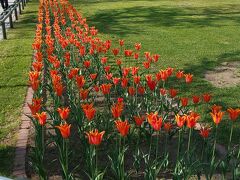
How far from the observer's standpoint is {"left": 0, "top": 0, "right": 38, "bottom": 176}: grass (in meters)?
4.99

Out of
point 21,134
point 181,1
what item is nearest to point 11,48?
point 21,134

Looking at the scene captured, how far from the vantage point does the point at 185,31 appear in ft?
45.5

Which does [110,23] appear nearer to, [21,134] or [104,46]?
[104,46]

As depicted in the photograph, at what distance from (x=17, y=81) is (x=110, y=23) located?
8.29 meters

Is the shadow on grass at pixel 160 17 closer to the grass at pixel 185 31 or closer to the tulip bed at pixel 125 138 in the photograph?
the grass at pixel 185 31

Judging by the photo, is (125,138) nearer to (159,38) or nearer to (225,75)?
(225,75)

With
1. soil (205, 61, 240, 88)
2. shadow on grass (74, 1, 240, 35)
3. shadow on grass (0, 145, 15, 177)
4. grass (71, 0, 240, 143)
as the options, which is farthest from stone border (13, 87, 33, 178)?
shadow on grass (74, 1, 240, 35)

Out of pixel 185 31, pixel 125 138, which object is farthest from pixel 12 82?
pixel 185 31

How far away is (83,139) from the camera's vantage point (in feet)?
14.3

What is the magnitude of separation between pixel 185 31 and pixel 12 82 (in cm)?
775

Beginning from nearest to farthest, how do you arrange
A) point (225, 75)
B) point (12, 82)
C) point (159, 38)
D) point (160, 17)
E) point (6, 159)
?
point (6, 159) < point (12, 82) < point (225, 75) < point (159, 38) < point (160, 17)

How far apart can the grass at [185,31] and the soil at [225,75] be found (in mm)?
194

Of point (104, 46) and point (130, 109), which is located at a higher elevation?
point (104, 46)

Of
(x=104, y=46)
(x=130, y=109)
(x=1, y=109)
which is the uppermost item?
(x=104, y=46)
